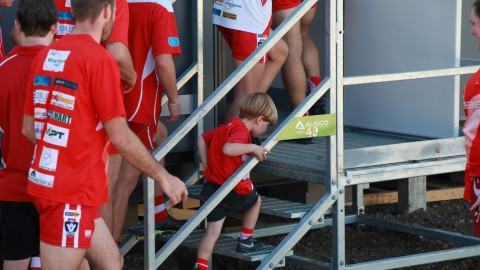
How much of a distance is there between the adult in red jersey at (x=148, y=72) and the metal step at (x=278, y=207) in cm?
40

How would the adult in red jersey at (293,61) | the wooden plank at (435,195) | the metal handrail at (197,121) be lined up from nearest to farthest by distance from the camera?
the metal handrail at (197,121) → the adult in red jersey at (293,61) → the wooden plank at (435,195)

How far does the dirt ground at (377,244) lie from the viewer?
21.1 feet

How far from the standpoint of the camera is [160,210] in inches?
224

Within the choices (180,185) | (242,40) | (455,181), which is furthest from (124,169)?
(455,181)

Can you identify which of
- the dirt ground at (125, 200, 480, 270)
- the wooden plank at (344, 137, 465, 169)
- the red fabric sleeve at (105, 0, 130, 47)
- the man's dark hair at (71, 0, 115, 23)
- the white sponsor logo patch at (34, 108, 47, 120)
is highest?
the man's dark hair at (71, 0, 115, 23)

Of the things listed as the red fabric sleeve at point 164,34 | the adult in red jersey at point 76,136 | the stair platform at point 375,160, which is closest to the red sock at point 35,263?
the adult in red jersey at point 76,136

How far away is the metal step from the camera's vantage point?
17.4ft

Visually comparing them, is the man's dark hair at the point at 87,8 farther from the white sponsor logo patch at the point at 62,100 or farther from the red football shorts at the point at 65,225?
the red football shorts at the point at 65,225

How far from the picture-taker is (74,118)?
386 cm

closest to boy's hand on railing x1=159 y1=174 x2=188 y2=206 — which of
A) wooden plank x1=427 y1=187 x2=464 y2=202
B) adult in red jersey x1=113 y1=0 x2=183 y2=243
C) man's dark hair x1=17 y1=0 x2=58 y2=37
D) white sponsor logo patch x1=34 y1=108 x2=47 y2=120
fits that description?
white sponsor logo patch x1=34 y1=108 x2=47 y2=120

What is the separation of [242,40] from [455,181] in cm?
340

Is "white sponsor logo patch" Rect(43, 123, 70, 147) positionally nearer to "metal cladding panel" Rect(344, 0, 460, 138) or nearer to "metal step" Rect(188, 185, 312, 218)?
"metal step" Rect(188, 185, 312, 218)

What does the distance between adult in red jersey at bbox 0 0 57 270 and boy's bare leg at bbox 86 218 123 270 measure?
35 cm

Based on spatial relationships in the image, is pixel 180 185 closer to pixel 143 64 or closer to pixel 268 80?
pixel 143 64
